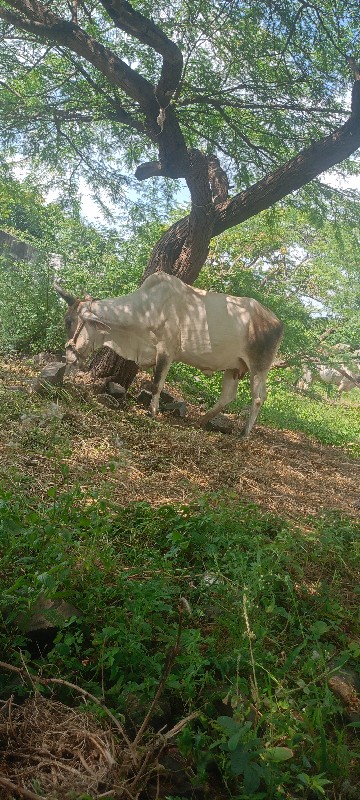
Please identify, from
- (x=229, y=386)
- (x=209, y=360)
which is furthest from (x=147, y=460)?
(x=229, y=386)

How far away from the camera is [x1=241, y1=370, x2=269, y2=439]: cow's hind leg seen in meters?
8.11

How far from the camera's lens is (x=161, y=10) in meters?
8.08

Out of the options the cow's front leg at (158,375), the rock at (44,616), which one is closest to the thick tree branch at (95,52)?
the cow's front leg at (158,375)

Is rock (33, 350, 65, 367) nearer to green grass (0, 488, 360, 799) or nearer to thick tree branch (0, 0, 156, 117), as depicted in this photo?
thick tree branch (0, 0, 156, 117)

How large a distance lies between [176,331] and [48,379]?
1917mm

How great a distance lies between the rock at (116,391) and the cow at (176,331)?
15.1 inches

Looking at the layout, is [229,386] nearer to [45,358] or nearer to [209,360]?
[209,360]

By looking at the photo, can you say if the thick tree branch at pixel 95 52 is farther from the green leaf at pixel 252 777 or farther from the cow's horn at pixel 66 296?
the green leaf at pixel 252 777

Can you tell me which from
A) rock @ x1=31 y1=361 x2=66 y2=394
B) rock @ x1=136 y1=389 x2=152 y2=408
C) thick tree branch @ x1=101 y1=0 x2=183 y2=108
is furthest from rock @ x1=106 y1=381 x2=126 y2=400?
thick tree branch @ x1=101 y1=0 x2=183 y2=108

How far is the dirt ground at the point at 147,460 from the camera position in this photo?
4.59m

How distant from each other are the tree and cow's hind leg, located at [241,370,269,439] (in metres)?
1.63

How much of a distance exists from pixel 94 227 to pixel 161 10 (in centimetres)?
532

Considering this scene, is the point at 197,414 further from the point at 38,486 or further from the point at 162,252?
the point at 38,486

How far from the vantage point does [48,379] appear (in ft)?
21.2
